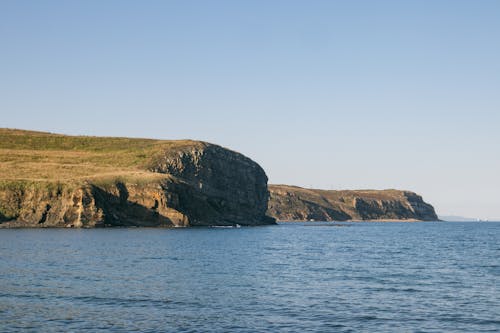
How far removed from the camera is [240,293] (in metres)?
44.2

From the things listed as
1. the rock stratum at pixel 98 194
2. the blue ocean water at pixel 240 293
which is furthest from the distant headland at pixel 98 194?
the blue ocean water at pixel 240 293

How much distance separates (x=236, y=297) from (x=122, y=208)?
11723 centimetres

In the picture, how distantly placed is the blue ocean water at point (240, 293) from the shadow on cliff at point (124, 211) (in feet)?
245

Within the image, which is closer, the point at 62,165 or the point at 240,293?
the point at 240,293

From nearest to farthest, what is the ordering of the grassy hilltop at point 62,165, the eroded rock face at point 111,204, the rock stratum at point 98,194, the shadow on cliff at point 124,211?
the eroded rock face at point 111,204
the rock stratum at point 98,194
the shadow on cliff at point 124,211
the grassy hilltop at point 62,165

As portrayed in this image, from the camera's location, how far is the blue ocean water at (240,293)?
33.6 metres

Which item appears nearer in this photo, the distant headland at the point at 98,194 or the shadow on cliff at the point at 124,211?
the distant headland at the point at 98,194

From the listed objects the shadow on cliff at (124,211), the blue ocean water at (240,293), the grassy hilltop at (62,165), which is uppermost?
the grassy hilltop at (62,165)

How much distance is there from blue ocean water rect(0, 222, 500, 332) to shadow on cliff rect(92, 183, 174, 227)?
245ft

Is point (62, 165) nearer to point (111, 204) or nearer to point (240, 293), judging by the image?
point (111, 204)

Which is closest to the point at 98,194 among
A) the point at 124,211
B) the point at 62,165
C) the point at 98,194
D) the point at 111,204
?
the point at 98,194

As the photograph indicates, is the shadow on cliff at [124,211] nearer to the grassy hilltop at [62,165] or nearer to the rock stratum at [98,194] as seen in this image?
the rock stratum at [98,194]

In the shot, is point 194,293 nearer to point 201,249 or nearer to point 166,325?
point 166,325

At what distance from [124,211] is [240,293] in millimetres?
115623
